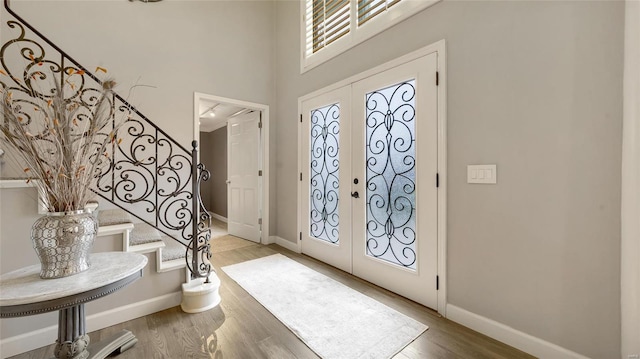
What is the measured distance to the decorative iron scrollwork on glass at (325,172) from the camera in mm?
3000

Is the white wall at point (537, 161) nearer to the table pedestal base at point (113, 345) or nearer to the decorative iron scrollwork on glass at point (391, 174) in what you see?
the decorative iron scrollwork on glass at point (391, 174)

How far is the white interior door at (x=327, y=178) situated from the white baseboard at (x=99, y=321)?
1.64 m

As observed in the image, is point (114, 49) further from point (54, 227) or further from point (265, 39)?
point (54, 227)

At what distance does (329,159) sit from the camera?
307 centimetres

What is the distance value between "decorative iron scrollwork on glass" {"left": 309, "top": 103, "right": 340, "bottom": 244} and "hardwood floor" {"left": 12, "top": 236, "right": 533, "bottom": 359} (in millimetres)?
1100

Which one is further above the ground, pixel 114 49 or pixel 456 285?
pixel 114 49

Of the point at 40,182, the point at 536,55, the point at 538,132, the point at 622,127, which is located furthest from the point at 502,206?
the point at 40,182

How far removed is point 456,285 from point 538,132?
1.22 metres

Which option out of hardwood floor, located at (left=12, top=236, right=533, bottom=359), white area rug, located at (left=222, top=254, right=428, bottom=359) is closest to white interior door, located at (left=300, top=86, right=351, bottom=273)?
white area rug, located at (left=222, top=254, right=428, bottom=359)

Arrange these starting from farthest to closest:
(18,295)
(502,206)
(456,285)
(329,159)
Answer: (329,159)
(456,285)
(502,206)
(18,295)

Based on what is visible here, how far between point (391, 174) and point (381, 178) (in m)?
0.12

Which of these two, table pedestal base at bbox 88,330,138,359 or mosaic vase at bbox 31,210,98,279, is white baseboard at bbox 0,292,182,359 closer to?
table pedestal base at bbox 88,330,138,359

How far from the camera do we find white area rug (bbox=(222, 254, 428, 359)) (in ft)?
5.41

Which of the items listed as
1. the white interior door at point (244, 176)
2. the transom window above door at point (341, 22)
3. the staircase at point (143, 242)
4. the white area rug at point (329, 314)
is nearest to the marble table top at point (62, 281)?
the staircase at point (143, 242)
